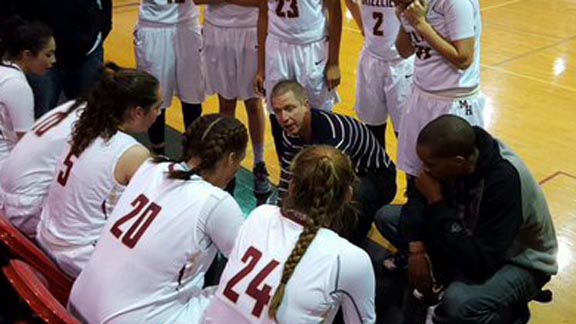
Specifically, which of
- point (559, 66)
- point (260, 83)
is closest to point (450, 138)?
point (260, 83)

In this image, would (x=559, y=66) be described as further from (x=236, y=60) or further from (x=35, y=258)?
(x=35, y=258)

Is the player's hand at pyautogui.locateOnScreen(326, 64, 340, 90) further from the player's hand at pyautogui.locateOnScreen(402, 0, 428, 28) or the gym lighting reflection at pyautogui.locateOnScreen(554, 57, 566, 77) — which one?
the gym lighting reflection at pyautogui.locateOnScreen(554, 57, 566, 77)

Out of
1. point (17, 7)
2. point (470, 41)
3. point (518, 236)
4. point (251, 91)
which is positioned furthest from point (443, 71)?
point (17, 7)

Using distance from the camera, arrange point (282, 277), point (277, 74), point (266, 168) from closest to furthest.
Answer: point (282, 277), point (277, 74), point (266, 168)

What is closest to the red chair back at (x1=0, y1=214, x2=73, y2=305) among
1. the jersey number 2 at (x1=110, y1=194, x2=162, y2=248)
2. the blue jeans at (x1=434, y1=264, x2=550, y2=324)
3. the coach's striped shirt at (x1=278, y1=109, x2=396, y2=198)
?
the jersey number 2 at (x1=110, y1=194, x2=162, y2=248)

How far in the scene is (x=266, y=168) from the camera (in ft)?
13.8

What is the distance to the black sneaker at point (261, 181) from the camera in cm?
397

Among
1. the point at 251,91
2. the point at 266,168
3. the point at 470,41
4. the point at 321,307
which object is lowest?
the point at 266,168

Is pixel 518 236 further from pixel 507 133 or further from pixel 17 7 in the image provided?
pixel 17 7

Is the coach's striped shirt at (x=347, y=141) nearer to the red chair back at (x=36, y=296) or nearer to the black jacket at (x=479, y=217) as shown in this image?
the black jacket at (x=479, y=217)

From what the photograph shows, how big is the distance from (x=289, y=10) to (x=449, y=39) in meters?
0.89

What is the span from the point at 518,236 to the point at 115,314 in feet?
4.63

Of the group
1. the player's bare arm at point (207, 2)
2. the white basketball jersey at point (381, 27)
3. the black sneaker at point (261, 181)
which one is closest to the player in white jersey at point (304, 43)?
the white basketball jersey at point (381, 27)

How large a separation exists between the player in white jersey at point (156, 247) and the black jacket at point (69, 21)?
197 centimetres
